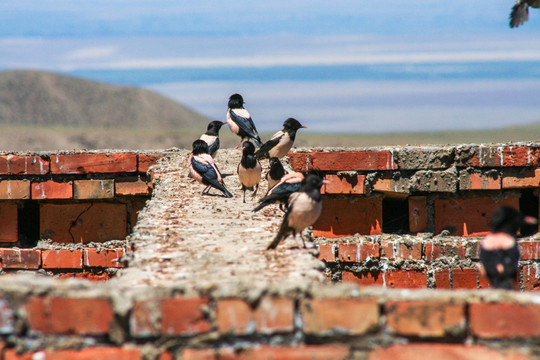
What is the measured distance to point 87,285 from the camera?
2.46 m

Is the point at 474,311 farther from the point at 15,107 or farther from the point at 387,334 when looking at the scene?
the point at 15,107

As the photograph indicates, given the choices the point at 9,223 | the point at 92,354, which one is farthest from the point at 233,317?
the point at 9,223

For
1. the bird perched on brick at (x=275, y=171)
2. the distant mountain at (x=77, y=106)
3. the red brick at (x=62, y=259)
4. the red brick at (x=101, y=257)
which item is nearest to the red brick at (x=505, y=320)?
the bird perched on brick at (x=275, y=171)

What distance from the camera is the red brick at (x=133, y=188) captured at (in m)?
5.28

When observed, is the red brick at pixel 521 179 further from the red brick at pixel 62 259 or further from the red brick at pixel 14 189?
the red brick at pixel 14 189

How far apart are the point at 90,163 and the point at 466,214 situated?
105 inches

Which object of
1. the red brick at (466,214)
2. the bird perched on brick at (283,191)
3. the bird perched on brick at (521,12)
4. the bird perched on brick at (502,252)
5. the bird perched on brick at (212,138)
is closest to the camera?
the bird perched on brick at (502,252)

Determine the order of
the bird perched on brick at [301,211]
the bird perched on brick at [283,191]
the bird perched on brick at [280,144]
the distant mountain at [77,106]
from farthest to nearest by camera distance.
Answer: the distant mountain at [77,106] < the bird perched on brick at [280,144] < the bird perched on brick at [283,191] < the bird perched on brick at [301,211]

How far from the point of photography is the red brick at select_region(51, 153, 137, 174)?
206 inches

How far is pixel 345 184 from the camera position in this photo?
5000mm

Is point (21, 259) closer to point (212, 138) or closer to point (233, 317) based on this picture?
point (212, 138)

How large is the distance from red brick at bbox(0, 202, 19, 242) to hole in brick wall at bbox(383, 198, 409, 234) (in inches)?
104

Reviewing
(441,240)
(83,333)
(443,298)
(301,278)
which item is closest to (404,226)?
(441,240)

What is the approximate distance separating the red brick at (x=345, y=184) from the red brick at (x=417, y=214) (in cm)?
34
